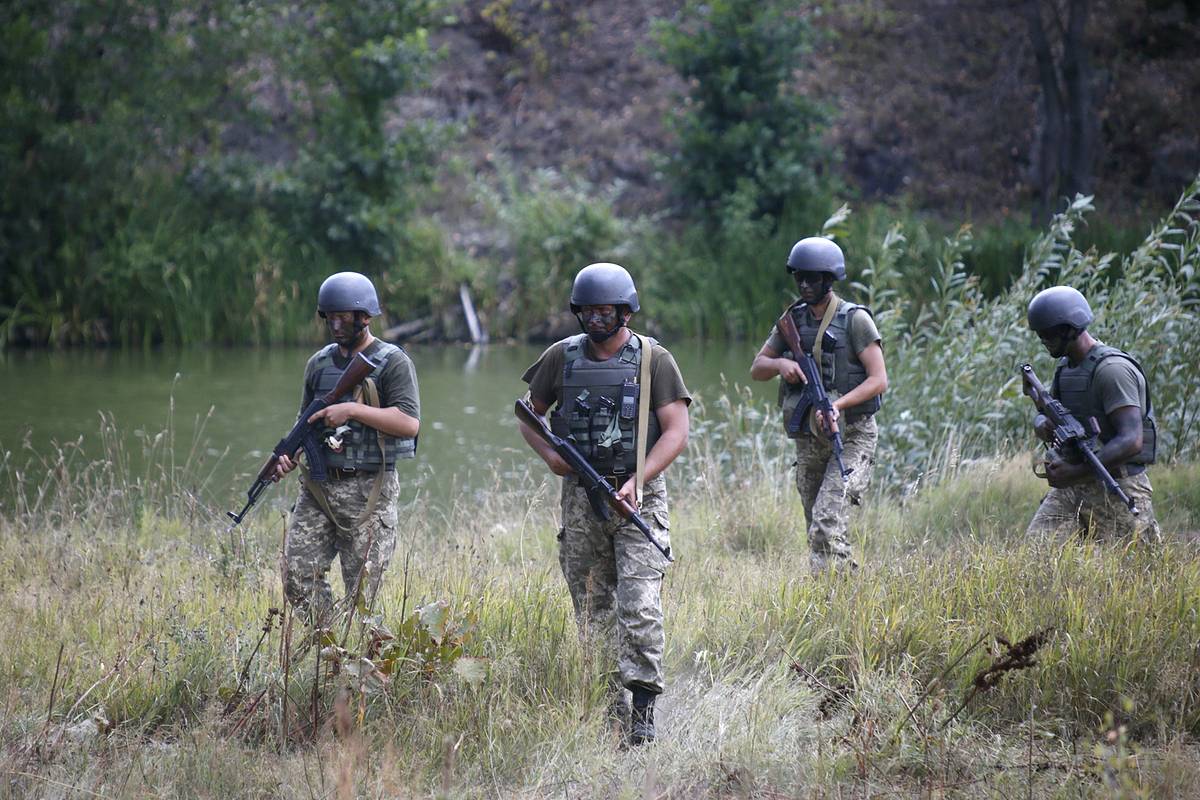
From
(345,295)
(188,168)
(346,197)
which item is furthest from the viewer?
(188,168)

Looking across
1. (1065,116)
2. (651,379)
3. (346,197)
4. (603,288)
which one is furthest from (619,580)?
(1065,116)

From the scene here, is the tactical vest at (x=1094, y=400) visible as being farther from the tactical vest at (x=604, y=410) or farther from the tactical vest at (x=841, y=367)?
the tactical vest at (x=604, y=410)

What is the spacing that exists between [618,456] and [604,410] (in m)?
0.18

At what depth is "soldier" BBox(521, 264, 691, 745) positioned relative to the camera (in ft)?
15.2

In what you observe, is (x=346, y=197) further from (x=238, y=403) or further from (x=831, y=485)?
(x=831, y=485)

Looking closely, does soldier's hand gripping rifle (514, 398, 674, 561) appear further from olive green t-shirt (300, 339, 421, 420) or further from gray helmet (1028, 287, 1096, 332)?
gray helmet (1028, 287, 1096, 332)

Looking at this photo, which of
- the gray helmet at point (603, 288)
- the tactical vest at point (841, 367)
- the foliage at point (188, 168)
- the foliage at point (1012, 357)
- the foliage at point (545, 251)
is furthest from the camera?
the foliage at point (545, 251)

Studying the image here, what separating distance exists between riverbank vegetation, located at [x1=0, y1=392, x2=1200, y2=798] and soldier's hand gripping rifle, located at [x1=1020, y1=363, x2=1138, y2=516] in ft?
0.94

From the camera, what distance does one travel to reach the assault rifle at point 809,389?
6.11 m

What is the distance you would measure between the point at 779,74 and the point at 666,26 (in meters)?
2.26

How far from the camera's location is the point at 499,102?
1121 inches

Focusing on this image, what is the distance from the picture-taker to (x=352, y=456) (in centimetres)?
550

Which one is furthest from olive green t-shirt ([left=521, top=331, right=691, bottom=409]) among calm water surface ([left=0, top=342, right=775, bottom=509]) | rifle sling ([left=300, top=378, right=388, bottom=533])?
calm water surface ([left=0, top=342, right=775, bottom=509])

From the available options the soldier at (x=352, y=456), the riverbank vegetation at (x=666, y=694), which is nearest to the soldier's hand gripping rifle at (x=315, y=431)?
the soldier at (x=352, y=456)
